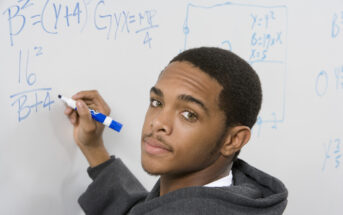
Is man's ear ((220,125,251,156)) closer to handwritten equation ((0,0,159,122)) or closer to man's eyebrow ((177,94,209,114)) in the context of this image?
man's eyebrow ((177,94,209,114))

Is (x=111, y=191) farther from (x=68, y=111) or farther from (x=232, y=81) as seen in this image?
(x=232, y=81)

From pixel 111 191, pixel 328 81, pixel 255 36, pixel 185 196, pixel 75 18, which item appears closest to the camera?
pixel 185 196

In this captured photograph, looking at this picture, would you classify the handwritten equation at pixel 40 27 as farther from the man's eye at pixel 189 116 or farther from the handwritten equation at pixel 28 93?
the man's eye at pixel 189 116

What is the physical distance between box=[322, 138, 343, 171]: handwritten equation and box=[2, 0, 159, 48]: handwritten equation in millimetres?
670

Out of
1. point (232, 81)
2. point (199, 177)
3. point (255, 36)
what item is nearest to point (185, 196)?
point (199, 177)

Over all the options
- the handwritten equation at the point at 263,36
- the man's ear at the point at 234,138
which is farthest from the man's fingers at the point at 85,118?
the handwritten equation at the point at 263,36

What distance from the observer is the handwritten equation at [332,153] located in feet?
3.87

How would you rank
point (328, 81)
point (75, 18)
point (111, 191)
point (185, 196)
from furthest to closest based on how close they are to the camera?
point (328, 81), point (111, 191), point (75, 18), point (185, 196)

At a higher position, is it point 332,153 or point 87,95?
point 87,95

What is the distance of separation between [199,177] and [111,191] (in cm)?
23

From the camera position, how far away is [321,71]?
113 cm

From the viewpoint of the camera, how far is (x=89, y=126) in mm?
768

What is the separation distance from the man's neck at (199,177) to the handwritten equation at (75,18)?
0.31 m

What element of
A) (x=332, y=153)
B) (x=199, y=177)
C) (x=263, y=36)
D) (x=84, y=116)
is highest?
(x=263, y=36)
